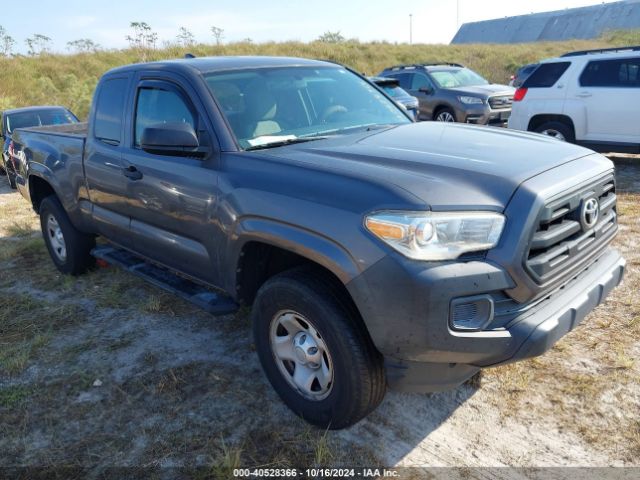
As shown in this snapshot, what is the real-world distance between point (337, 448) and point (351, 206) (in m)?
1.23

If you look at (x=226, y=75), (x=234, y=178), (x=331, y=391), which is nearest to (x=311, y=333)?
(x=331, y=391)

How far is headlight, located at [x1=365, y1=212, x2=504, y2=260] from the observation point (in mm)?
2227

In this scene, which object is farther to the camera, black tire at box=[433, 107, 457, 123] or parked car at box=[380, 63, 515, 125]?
black tire at box=[433, 107, 457, 123]

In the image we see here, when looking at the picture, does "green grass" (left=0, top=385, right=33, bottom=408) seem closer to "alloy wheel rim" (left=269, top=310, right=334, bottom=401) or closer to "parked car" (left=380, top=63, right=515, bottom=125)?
"alloy wheel rim" (left=269, top=310, right=334, bottom=401)

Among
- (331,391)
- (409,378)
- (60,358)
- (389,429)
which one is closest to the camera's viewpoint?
(409,378)

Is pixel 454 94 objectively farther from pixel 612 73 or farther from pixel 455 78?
pixel 612 73

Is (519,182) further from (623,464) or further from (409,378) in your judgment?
(623,464)

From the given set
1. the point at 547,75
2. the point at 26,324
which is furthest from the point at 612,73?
the point at 26,324

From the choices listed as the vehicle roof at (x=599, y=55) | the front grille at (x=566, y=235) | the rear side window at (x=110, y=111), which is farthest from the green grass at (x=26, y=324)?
the vehicle roof at (x=599, y=55)

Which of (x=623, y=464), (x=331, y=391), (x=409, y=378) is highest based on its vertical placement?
(x=409, y=378)

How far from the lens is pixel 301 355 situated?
280 centimetres

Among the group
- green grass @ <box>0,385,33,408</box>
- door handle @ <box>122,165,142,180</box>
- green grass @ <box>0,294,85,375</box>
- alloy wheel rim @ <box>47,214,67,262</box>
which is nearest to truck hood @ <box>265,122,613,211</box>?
door handle @ <box>122,165,142,180</box>

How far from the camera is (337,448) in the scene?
2.69m

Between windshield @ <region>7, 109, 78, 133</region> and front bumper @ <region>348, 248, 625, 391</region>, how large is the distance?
1021cm
